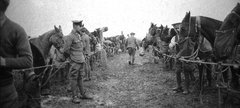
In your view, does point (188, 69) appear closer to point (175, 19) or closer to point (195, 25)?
point (195, 25)

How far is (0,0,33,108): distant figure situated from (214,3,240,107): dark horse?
11.7 feet

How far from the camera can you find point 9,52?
2033mm

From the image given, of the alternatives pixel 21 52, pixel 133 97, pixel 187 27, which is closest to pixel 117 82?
pixel 133 97

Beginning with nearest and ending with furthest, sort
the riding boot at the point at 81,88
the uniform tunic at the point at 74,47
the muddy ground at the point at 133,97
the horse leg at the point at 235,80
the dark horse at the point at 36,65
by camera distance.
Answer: the horse leg at the point at 235,80 → the dark horse at the point at 36,65 → the muddy ground at the point at 133,97 → the uniform tunic at the point at 74,47 → the riding boot at the point at 81,88

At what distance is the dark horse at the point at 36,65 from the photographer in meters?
4.35

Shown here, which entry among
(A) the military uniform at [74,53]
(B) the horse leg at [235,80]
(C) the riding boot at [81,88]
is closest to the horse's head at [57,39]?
(A) the military uniform at [74,53]

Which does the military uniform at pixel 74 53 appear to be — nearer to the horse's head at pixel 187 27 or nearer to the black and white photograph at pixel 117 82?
the black and white photograph at pixel 117 82

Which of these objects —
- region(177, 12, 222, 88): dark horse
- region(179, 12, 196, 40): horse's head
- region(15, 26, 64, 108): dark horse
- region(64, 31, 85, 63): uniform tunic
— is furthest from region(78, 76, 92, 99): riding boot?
region(179, 12, 196, 40): horse's head

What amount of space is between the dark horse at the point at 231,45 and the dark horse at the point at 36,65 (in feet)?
13.5

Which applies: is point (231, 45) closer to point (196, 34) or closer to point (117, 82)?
point (196, 34)

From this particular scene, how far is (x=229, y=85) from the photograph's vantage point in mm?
3621

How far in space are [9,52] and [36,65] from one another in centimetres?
364

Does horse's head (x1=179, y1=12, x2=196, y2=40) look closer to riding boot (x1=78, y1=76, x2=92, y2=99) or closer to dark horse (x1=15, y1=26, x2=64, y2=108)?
riding boot (x1=78, y1=76, x2=92, y2=99)

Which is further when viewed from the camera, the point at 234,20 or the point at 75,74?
the point at 75,74
